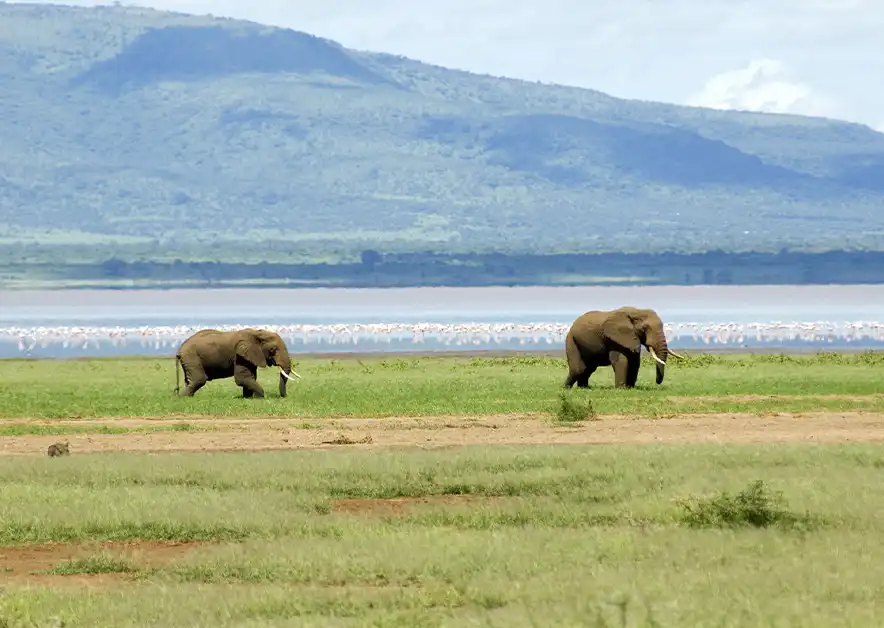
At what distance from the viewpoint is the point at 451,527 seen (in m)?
19.3

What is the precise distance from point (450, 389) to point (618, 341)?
4.52 m

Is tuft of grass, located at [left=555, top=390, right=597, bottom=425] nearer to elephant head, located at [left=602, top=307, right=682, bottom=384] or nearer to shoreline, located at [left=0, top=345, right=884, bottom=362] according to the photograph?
elephant head, located at [left=602, top=307, right=682, bottom=384]

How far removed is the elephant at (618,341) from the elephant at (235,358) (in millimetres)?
6161

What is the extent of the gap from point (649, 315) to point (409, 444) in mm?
12978

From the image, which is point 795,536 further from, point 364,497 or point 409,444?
point 409,444

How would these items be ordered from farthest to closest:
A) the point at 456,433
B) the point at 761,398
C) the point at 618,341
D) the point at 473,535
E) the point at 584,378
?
the point at 584,378
the point at 618,341
the point at 761,398
the point at 456,433
the point at 473,535

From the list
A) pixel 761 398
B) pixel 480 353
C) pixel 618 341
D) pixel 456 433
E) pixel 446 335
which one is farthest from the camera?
pixel 446 335

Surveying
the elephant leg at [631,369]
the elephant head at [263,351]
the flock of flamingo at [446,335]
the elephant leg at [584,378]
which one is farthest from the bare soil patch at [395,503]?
the flock of flamingo at [446,335]

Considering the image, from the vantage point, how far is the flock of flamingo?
263 ft

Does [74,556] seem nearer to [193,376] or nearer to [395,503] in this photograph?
[395,503]

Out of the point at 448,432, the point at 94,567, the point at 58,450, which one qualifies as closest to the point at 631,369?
the point at 448,432

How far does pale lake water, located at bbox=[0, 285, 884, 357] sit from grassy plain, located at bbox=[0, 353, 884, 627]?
1812 inches

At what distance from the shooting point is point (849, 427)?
31531 millimetres

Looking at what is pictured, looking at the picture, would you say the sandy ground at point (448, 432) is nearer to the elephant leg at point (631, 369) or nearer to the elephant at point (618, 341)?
the elephant at point (618, 341)
